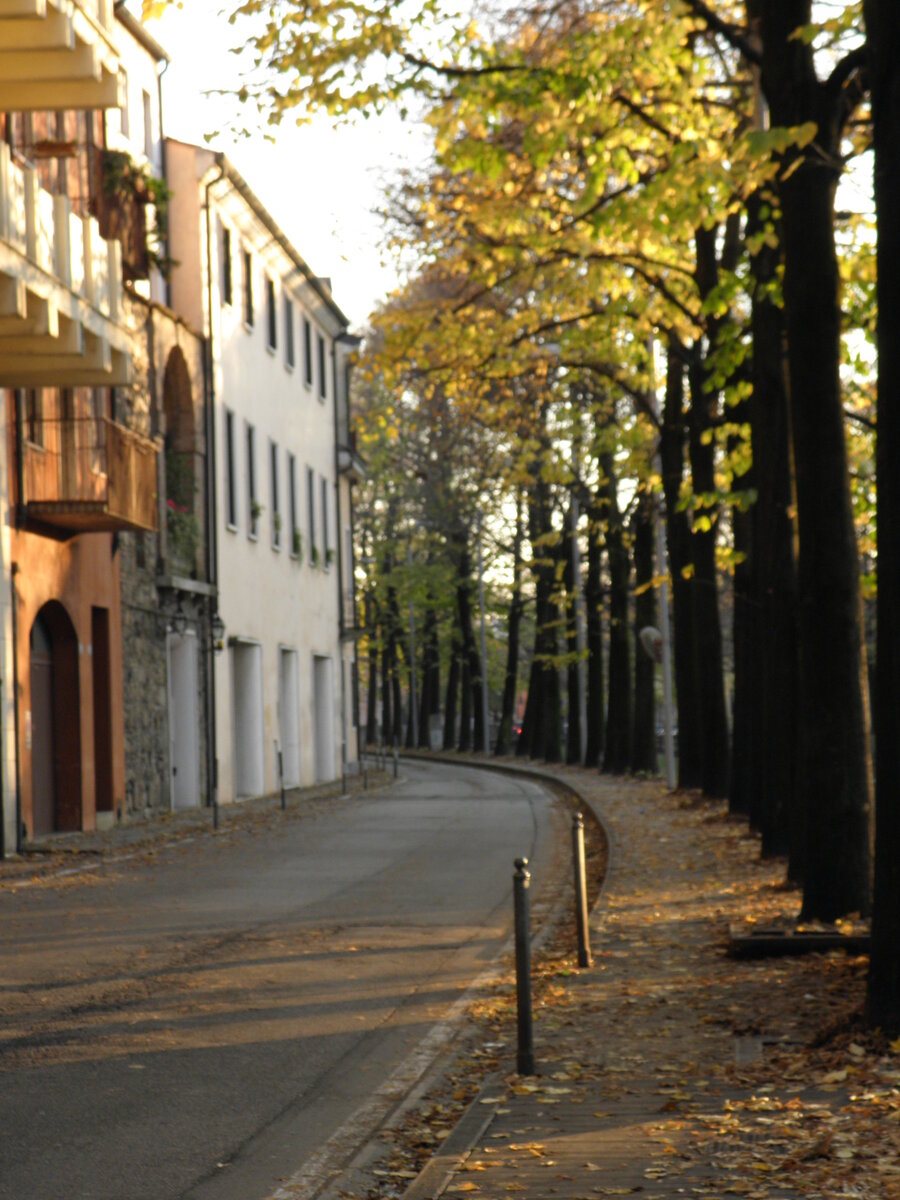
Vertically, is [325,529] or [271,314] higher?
[271,314]

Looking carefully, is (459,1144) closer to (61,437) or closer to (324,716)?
(61,437)

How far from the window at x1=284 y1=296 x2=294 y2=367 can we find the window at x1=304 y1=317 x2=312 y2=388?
5.44ft

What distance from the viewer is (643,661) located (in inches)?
1497

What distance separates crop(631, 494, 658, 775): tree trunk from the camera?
36188 mm

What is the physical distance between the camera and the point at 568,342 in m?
22.6

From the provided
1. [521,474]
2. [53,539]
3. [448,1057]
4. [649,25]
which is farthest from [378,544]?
[448,1057]

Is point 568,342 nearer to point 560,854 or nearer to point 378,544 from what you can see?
point 560,854

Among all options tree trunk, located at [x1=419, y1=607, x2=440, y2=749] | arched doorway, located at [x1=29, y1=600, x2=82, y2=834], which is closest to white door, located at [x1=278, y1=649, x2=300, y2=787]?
arched doorway, located at [x1=29, y1=600, x2=82, y2=834]

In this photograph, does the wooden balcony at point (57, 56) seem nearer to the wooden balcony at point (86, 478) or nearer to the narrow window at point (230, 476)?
the wooden balcony at point (86, 478)

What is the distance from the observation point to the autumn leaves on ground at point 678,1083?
598cm

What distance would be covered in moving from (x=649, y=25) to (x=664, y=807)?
16312mm

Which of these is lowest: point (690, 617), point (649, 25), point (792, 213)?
point (690, 617)

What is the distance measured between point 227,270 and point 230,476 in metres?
4.16

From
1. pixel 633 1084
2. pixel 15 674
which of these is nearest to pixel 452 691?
pixel 15 674
